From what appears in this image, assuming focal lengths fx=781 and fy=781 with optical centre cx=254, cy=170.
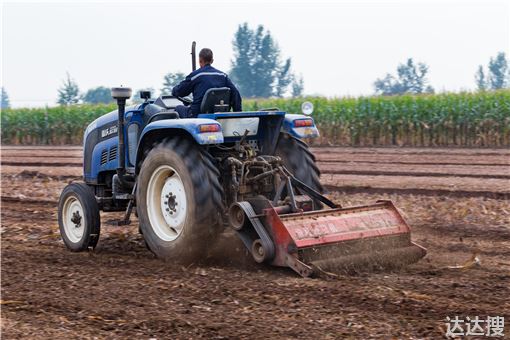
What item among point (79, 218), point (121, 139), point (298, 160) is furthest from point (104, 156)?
point (298, 160)

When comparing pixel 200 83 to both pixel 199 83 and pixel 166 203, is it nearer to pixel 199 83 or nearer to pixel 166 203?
pixel 199 83

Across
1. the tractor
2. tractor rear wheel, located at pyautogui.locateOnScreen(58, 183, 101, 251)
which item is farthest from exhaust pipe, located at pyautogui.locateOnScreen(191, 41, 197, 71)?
tractor rear wheel, located at pyautogui.locateOnScreen(58, 183, 101, 251)

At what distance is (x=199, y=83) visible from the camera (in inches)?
272

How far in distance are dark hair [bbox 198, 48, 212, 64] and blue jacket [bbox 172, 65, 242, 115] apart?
0.18 feet

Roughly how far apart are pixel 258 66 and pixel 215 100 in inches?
2142

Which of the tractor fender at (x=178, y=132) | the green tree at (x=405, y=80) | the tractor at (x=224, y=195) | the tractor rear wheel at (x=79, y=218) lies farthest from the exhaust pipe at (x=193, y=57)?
the green tree at (x=405, y=80)

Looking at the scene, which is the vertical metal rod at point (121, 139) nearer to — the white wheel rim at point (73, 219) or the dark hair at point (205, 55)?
the white wheel rim at point (73, 219)

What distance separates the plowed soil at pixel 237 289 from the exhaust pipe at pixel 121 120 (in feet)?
2.56

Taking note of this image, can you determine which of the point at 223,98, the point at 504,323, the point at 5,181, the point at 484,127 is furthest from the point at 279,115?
the point at 484,127

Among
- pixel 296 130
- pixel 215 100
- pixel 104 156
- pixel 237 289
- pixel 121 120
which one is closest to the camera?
pixel 237 289

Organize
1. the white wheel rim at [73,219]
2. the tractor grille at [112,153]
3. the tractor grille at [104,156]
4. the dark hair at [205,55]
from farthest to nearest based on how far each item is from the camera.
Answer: the tractor grille at [104,156] → the tractor grille at [112,153] → the white wheel rim at [73,219] → the dark hair at [205,55]

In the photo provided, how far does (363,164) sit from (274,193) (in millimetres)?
9639

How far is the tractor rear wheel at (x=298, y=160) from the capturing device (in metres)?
7.20

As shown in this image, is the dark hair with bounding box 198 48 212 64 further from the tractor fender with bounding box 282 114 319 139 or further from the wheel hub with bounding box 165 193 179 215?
the wheel hub with bounding box 165 193 179 215
